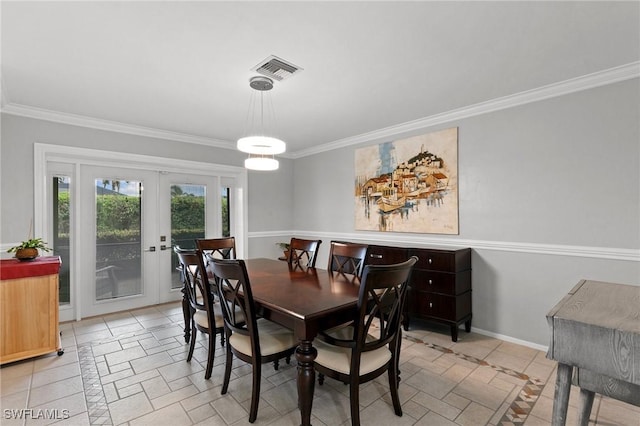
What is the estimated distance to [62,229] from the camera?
3.77 meters

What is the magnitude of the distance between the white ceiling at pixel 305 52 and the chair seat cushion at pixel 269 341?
2.04m

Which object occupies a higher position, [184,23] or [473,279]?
[184,23]

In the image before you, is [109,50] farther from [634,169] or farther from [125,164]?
[634,169]

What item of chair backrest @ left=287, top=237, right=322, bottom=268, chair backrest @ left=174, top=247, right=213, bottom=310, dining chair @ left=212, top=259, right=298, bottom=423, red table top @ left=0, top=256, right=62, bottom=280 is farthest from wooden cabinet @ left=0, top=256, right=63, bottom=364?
chair backrest @ left=287, top=237, right=322, bottom=268

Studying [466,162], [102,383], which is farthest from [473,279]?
[102,383]

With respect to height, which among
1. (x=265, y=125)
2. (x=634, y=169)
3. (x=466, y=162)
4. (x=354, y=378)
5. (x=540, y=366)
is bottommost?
(x=540, y=366)

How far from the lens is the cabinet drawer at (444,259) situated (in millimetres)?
3186

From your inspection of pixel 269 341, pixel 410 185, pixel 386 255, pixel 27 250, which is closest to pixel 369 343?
pixel 269 341

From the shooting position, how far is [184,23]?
1940mm

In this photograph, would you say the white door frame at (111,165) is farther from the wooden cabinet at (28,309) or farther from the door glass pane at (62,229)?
the wooden cabinet at (28,309)

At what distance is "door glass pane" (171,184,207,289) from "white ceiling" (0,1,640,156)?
1.38 metres

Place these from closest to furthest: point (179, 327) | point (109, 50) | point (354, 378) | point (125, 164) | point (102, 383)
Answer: point (354, 378), point (109, 50), point (102, 383), point (179, 327), point (125, 164)

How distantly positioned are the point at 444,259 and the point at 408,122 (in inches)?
70.6

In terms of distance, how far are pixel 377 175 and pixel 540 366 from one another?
273 cm
